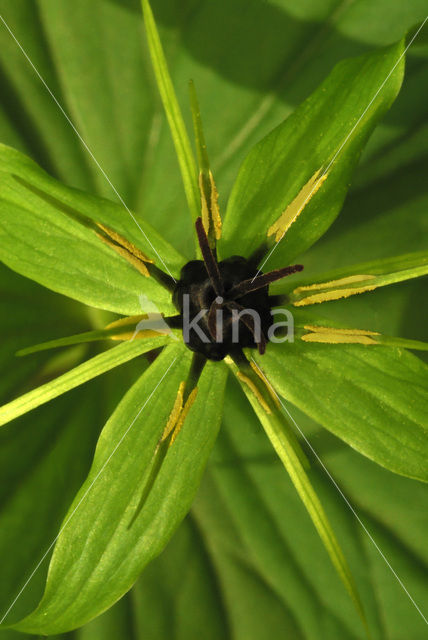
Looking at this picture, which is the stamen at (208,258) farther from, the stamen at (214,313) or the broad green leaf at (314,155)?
the broad green leaf at (314,155)

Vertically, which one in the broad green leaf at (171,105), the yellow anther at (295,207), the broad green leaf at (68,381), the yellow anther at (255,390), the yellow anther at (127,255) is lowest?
the yellow anther at (255,390)

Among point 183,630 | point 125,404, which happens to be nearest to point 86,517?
point 125,404

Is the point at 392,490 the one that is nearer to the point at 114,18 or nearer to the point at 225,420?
the point at 225,420

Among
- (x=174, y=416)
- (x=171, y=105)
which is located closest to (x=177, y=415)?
(x=174, y=416)

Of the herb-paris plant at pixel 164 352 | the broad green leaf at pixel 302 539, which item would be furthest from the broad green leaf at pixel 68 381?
the broad green leaf at pixel 302 539

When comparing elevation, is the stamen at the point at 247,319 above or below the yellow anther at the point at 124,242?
below

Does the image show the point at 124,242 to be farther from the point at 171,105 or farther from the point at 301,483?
the point at 301,483

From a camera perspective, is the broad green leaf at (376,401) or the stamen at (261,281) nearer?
the stamen at (261,281)
